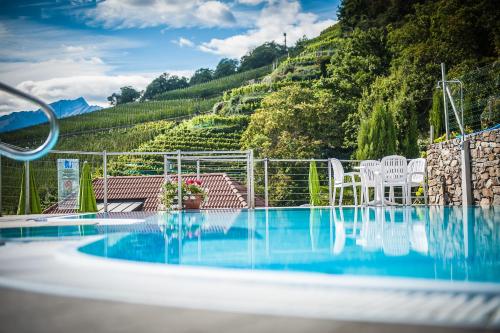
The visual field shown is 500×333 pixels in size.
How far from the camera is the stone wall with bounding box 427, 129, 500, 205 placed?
7.24 m

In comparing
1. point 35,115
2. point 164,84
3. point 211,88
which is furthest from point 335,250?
point 164,84

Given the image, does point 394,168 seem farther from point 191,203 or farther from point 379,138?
point 379,138

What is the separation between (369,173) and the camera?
7.63 m

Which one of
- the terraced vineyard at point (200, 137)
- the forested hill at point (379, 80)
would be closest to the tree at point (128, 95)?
the terraced vineyard at point (200, 137)

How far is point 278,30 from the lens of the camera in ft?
105

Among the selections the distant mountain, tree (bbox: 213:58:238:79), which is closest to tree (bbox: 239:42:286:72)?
tree (bbox: 213:58:238:79)

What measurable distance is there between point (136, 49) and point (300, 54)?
32.5 ft

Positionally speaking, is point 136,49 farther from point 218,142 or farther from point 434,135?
point 434,135

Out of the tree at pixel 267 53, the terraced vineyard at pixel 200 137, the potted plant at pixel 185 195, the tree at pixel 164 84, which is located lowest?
the potted plant at pixel 185 195

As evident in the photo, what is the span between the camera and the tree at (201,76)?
34.1 meters

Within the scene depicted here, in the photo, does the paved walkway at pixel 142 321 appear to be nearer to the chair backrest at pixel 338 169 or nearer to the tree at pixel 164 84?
the chair backrest at pixel 338 169

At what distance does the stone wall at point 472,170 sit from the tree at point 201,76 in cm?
2610

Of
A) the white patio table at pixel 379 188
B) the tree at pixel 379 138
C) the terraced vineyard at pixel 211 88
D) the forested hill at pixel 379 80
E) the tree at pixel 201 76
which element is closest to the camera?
the white patio table at pixel 379 188

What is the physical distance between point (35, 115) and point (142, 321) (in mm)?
31132
